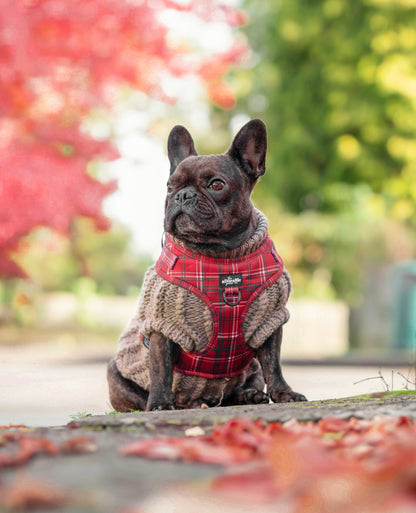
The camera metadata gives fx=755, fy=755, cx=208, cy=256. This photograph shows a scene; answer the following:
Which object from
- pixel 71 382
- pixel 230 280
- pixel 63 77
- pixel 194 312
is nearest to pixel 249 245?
pixel 230 280

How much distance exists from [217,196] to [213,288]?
487 mm

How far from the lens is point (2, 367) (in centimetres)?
1111

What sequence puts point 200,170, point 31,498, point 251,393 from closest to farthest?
1. point 31,498
2. point 200,170
3. point 251,393

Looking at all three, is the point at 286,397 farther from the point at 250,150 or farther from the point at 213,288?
the point at 250,150

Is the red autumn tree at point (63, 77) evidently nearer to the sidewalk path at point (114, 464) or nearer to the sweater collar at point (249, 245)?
the sweater collar at point (249, 245)

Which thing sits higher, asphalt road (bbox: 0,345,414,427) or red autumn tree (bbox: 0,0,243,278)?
red autumn tree (bbox: 0,0,243,278)

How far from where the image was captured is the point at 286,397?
409cm

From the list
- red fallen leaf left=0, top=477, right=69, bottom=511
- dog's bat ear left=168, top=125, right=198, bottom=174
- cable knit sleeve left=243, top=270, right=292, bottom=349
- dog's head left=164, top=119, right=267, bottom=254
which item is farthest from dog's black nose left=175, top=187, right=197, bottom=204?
red fallen leaf left=0, top=477, right=69, bottom=511

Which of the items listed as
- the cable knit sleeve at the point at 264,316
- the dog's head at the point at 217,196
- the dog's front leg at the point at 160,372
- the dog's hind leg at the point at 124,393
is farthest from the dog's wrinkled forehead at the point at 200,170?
the dog's hind leg at the point at 124,393

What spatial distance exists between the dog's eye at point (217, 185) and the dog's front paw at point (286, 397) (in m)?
1.16

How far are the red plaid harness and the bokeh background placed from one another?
446cm

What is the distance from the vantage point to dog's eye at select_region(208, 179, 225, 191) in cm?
401

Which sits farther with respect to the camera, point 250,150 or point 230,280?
point 250,150

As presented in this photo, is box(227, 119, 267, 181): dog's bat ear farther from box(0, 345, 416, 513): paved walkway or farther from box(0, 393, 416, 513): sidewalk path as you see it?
box(0, 393, 416, 513): sidewalk path
